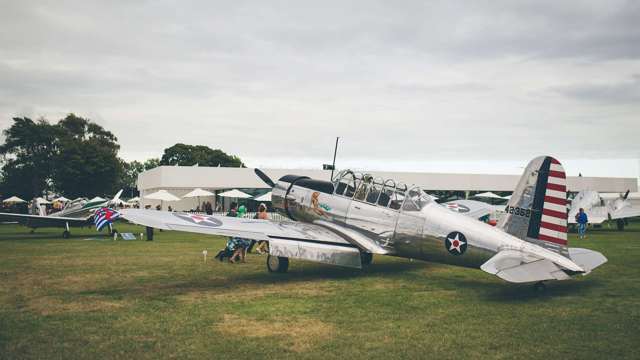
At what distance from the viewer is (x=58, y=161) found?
6031 centimetres

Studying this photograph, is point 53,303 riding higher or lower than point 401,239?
lower

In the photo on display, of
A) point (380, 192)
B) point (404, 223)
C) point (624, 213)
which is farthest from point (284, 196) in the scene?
point (624, 213)

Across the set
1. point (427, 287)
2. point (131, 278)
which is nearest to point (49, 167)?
point (131, 278)

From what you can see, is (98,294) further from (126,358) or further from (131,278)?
(126,358)

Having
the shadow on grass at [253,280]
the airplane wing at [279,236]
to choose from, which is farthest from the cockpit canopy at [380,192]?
the shadow on grass at [253,280]

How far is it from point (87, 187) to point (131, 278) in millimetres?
56541

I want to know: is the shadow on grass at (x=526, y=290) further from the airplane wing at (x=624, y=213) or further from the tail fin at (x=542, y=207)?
the airplane wing at (x=624, y=213)

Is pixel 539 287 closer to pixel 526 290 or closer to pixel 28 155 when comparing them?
pixel 526 290

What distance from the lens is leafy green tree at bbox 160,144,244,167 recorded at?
83.2m

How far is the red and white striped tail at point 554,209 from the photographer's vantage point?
27.4ft

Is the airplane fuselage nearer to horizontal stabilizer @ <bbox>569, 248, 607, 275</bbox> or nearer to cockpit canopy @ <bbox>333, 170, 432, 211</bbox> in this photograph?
cockpit canopy @ <bbox>333, 170, 432, 211</bbox>

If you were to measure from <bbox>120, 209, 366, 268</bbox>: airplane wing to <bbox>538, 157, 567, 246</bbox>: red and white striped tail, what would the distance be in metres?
3.91

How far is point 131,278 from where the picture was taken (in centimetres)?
1079

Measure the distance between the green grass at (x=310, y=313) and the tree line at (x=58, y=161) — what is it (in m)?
53.0
